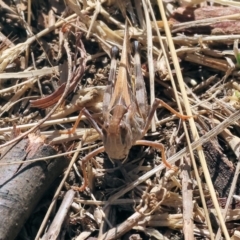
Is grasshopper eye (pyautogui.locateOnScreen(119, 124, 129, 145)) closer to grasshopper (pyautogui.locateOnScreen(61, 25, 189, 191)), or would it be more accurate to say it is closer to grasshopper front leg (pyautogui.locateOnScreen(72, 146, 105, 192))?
grasshopper (pyautogui.locateOnScreen(61, 25, 189, 191))

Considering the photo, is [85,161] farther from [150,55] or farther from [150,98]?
[150,55]

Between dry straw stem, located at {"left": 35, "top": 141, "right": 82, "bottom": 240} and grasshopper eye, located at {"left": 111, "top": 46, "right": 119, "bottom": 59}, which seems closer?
dry straw stem, located at {"left": 35, "top": 141, "right": 82, "bottom": 240}

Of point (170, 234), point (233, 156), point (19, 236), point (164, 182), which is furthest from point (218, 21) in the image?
point (19, 236)

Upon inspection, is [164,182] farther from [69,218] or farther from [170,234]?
[69,218]

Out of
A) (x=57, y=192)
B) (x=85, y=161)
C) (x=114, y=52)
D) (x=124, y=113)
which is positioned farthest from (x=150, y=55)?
(x=57, y=192)

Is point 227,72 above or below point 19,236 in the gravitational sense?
above

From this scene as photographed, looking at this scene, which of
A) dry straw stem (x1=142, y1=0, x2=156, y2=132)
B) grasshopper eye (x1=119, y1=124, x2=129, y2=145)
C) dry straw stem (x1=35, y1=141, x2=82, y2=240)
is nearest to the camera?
grasshopper eye (x1=119, y1=124, x2=129, y2=145)

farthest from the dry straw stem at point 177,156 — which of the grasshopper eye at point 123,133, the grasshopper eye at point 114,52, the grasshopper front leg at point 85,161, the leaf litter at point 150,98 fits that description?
the grasshopper eye at point 114,52

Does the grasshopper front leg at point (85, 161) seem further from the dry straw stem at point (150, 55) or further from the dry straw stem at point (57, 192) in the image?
the dry straw stem at point (150, 55)

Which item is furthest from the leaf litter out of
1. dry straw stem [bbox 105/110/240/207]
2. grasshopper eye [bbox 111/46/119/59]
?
grasshopper eye [bbox 111/46/119/59]
